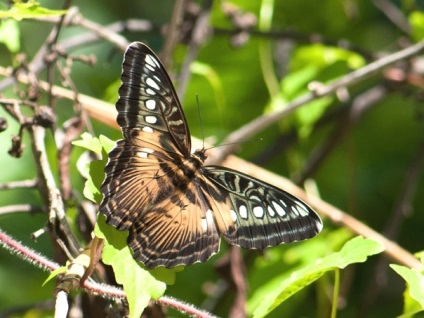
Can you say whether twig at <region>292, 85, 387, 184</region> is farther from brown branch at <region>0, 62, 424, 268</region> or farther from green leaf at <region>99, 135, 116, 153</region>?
green leaf at <region>99, 135, 116, 153</region>

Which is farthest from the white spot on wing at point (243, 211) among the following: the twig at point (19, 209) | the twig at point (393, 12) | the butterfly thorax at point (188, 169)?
the twig at point (393, 12)

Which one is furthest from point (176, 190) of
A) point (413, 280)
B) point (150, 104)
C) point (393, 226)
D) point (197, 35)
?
point (393, 226)

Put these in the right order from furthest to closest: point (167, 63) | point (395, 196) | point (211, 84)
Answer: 1. point (395, 196)
2. point (211, 84)
3. point (167, 63)

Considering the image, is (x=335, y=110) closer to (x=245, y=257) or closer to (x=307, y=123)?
(x=307, y=123)

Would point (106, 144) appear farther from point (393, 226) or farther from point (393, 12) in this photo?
point (393, 12)

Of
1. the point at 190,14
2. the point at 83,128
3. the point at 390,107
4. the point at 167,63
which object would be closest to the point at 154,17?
the point at 390,107

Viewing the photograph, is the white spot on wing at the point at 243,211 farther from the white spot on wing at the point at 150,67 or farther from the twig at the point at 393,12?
the twig at the point at 393,12

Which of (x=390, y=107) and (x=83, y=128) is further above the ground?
(x=83, y=128)

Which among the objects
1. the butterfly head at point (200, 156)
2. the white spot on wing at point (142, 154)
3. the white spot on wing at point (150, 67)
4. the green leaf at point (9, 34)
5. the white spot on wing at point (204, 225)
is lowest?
the white spot on wing at point (204, 225)
